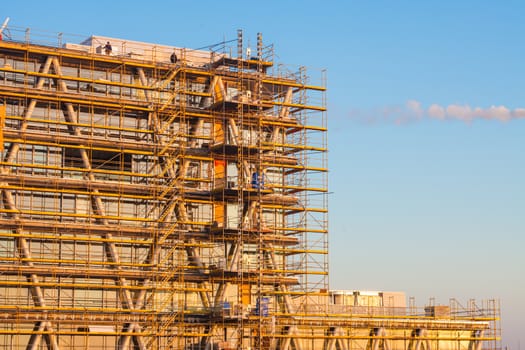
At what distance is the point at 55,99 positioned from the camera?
79000mm

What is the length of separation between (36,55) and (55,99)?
159 inches

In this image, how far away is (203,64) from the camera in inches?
3474

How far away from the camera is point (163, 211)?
8175cm

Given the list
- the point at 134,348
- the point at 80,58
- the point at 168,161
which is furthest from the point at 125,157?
the point at 134,348

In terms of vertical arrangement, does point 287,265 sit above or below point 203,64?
below

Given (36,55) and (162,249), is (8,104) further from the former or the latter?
(162,249)

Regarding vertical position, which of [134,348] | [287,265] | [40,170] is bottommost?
[134,348]

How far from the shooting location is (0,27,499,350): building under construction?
251ft

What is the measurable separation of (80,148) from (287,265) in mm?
20474

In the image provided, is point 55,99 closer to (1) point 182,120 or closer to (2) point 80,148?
(2) point 80,148

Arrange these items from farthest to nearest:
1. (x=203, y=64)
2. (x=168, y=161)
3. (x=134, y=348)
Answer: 1. (x=203, y=64)
2. (x=168, y=161)
3. (x=134, y=348)

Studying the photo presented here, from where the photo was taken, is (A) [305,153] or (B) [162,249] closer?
(B) [162,249]

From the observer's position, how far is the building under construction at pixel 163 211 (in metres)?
76.5

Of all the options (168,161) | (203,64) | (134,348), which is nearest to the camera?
(134,348)
